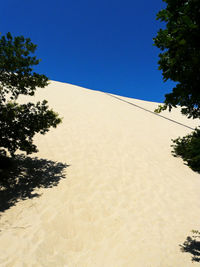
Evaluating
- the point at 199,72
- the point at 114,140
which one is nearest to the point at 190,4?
the point at 199,72

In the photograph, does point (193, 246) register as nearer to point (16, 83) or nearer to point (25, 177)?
point (25, 177)

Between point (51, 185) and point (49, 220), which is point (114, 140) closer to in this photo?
point (51, 185)

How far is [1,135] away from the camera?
25.2ft

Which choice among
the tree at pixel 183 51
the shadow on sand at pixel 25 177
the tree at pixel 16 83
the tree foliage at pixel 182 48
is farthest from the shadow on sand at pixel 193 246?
the tree at pixel 16 83

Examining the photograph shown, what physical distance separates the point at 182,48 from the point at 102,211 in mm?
6695

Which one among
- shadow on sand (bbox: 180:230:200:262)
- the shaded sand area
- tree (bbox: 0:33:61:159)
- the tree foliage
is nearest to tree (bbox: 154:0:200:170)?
the tree foliage

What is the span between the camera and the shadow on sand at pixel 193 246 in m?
5.43

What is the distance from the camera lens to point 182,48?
4020 millimetres

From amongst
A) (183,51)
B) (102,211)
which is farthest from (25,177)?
(183,51)

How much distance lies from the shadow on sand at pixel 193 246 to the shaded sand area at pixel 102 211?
0.57 feet

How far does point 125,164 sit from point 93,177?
324 centimetres

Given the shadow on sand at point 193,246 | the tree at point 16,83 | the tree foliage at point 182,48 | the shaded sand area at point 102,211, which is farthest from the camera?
the tree at point 16,83

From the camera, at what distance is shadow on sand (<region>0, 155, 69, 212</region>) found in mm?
7539

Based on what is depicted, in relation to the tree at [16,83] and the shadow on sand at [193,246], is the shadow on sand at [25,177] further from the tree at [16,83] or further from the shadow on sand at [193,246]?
the shadow on sand at [193,246]
